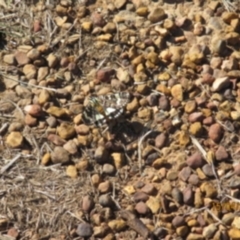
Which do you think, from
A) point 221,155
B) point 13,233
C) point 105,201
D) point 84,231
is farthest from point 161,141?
point 13,233

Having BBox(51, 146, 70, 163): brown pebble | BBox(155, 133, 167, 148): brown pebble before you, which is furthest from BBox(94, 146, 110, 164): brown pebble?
BBox(155, 133, 167, 148): brown pebble

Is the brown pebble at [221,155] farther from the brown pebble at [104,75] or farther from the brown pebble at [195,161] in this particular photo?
the brown pebble at [104,75]

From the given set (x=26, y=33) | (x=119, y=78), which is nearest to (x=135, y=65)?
(x=119, y=78)

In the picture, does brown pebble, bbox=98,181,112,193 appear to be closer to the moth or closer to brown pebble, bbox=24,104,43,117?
the moth


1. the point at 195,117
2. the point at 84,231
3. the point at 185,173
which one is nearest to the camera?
the point at 84,231

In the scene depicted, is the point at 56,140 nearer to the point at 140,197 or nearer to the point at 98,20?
the point at 140,197

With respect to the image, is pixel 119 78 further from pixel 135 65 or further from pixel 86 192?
pixel 86 192
